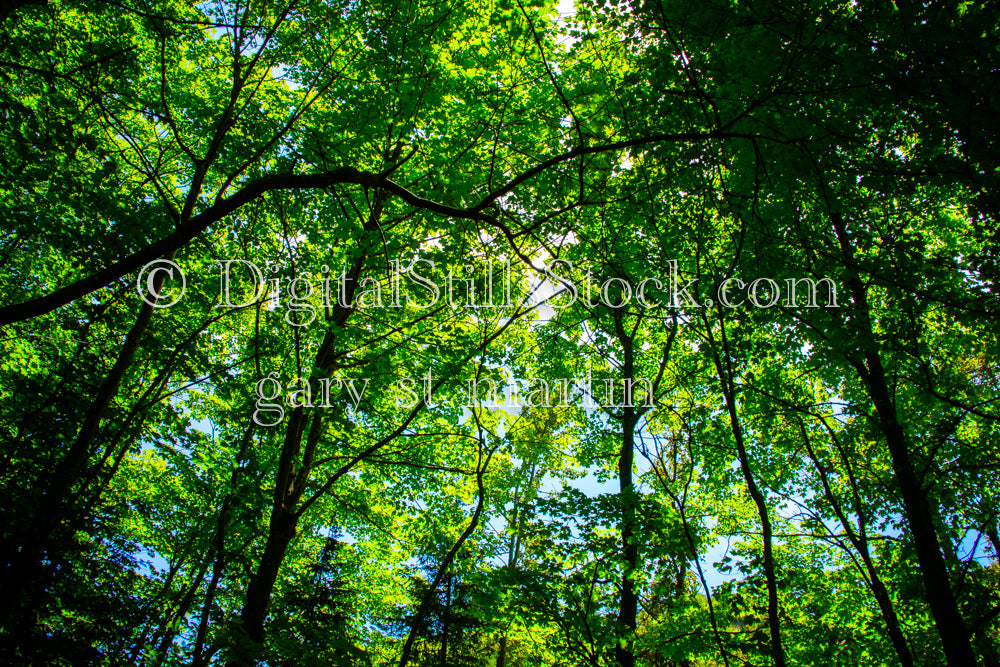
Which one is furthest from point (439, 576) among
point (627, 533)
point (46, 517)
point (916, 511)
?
point (916, 511)

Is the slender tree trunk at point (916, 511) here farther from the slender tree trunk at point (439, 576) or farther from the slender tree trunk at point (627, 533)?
the slender tree trunk at point (439, 576)

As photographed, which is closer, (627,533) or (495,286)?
(627,533)

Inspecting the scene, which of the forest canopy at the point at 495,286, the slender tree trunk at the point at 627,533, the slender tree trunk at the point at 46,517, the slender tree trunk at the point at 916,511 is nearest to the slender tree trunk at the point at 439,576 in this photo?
the forest canopy at the point at 495,286

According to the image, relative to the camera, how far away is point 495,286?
7957 mm

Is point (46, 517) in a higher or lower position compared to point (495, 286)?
lower

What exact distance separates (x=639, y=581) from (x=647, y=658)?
5621 millimetres

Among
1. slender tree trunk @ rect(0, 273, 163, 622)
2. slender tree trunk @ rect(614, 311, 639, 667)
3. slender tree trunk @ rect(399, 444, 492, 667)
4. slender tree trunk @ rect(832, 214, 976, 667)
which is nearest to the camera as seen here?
slender tree trunk @ rect(0, 273, 163, 622)

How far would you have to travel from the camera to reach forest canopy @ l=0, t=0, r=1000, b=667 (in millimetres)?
5238

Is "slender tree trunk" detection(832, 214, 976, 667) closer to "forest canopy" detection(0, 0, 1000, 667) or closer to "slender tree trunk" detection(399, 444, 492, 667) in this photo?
"forest canopy" detection(0, 0, 1000, 667)

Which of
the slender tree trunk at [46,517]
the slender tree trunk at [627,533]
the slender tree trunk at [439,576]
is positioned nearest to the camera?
the slender tree trunk at [46,517]

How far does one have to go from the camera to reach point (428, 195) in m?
6.22

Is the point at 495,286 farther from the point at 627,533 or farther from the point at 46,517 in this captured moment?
the point at 46,517

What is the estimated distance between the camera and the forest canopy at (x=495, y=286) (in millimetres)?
5238

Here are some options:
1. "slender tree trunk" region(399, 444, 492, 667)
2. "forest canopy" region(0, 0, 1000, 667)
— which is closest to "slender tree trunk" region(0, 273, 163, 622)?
"forest canopy" region(0, 0, 1000, 667)
